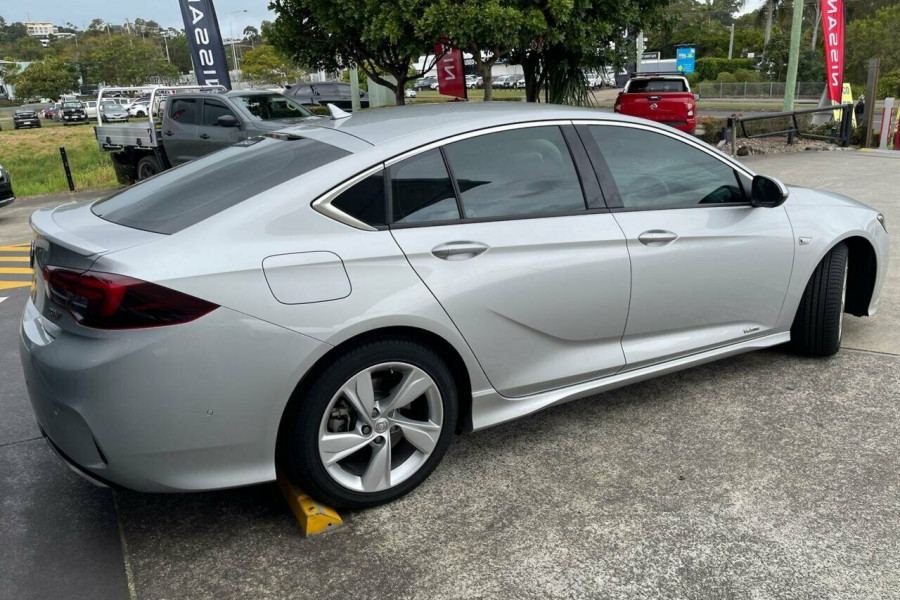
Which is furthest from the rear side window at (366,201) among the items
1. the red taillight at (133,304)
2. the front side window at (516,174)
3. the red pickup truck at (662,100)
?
the red pickup truck at (662,100)

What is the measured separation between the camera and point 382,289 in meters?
2.74

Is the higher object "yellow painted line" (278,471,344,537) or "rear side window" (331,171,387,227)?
"rear side window" (331,171,387,227)

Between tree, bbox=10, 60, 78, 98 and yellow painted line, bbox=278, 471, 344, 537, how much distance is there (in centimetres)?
8270

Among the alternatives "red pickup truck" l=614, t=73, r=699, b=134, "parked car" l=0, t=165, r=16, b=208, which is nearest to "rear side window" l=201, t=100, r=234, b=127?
"parked car" l=0, t=165, r=16, b=208

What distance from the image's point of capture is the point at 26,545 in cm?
285

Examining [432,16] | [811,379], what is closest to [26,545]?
[811,379]

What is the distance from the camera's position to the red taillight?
2.42 meters

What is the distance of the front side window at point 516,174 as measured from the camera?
10.2ft

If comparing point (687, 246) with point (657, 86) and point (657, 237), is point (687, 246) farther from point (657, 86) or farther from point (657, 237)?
point (657, 86)

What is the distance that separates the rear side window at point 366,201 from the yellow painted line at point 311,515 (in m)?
1.06

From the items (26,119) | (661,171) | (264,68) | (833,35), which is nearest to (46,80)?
(264,68)

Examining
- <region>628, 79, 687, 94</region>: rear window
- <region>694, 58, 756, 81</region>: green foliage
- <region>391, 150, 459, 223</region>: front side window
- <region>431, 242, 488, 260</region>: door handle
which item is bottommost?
<region>694, 58, 756, 81</region>: green foliage

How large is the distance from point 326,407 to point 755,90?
47161mm

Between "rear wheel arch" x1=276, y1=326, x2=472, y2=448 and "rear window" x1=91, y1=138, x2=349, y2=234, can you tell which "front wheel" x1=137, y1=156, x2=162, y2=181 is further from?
"rear wheel arch" x1=276, y1=326, x2=472, y2=448
